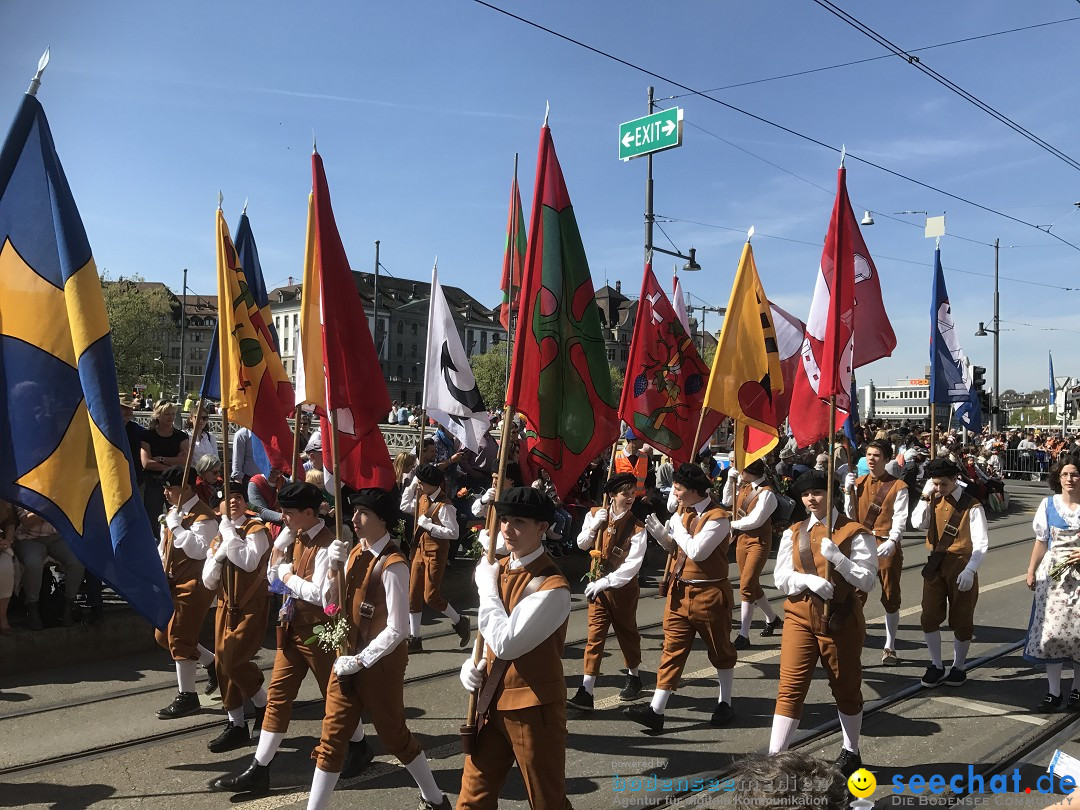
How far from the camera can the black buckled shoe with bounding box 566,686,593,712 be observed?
6723 mm

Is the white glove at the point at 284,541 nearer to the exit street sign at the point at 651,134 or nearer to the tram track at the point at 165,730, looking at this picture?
the tram track at the point at 165,730

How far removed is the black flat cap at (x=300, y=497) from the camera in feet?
17.3

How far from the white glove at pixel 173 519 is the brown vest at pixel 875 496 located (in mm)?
5918

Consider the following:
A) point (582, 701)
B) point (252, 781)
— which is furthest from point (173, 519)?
point (582, 701)

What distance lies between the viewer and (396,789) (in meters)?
5.30

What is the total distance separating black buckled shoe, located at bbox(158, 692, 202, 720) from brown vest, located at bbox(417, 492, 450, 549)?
8.97 feet

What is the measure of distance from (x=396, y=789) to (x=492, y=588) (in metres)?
1.95

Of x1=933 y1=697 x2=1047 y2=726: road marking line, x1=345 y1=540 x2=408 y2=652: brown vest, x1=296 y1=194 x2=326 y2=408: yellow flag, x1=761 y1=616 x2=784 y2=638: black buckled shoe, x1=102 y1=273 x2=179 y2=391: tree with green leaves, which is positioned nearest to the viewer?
x1=345 y1=540 x2=408 y2=652: brown vest

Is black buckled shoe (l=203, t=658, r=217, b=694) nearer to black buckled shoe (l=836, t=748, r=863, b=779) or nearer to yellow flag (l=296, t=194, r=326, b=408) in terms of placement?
yellow flag (l=296, t=194, r=326, b=408)

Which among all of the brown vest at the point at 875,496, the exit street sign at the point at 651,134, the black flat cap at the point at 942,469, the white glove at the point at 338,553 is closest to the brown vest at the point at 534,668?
the white glove at the point at 338,553

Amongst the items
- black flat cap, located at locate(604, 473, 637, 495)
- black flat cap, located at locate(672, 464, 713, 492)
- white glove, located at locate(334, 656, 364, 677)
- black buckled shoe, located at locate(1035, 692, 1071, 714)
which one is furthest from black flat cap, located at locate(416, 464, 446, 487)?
black buckled shoe, located at locate(1035, 692, 1071, 714)

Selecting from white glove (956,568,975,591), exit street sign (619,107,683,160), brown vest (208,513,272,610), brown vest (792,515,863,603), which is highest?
exit street sign (619,107,683,160)

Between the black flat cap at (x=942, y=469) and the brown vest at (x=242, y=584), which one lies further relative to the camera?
the black flat cap at (x=942, y=469)

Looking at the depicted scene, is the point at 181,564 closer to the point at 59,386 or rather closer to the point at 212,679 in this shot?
the point at 212,679
